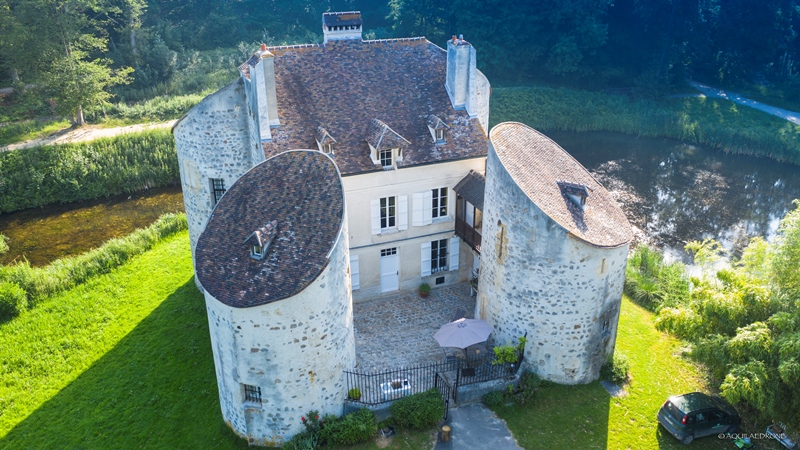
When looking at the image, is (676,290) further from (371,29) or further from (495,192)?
(371,29)

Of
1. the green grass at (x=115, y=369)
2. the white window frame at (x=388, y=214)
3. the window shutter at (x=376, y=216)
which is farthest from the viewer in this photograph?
the white window frame at (x=388, y=214)

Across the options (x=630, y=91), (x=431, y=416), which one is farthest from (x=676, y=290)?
(x=630, y=91)

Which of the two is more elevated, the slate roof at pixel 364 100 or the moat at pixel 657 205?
the slate roof at pixel 364 100

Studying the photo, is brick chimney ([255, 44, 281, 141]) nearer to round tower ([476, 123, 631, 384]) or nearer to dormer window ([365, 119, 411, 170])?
dormer window ([365, 119, 411, 170])

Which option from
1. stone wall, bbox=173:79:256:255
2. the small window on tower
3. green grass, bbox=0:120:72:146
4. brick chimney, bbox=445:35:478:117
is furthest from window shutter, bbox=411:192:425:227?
green grass, bbox=0:120:72:146

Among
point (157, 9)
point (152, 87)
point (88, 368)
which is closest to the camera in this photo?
point (88, 368)

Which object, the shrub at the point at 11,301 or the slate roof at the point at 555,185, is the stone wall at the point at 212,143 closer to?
the shrub at the point at 11,301

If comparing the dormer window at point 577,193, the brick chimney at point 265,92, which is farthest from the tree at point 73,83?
the dormer window at point 577,193
